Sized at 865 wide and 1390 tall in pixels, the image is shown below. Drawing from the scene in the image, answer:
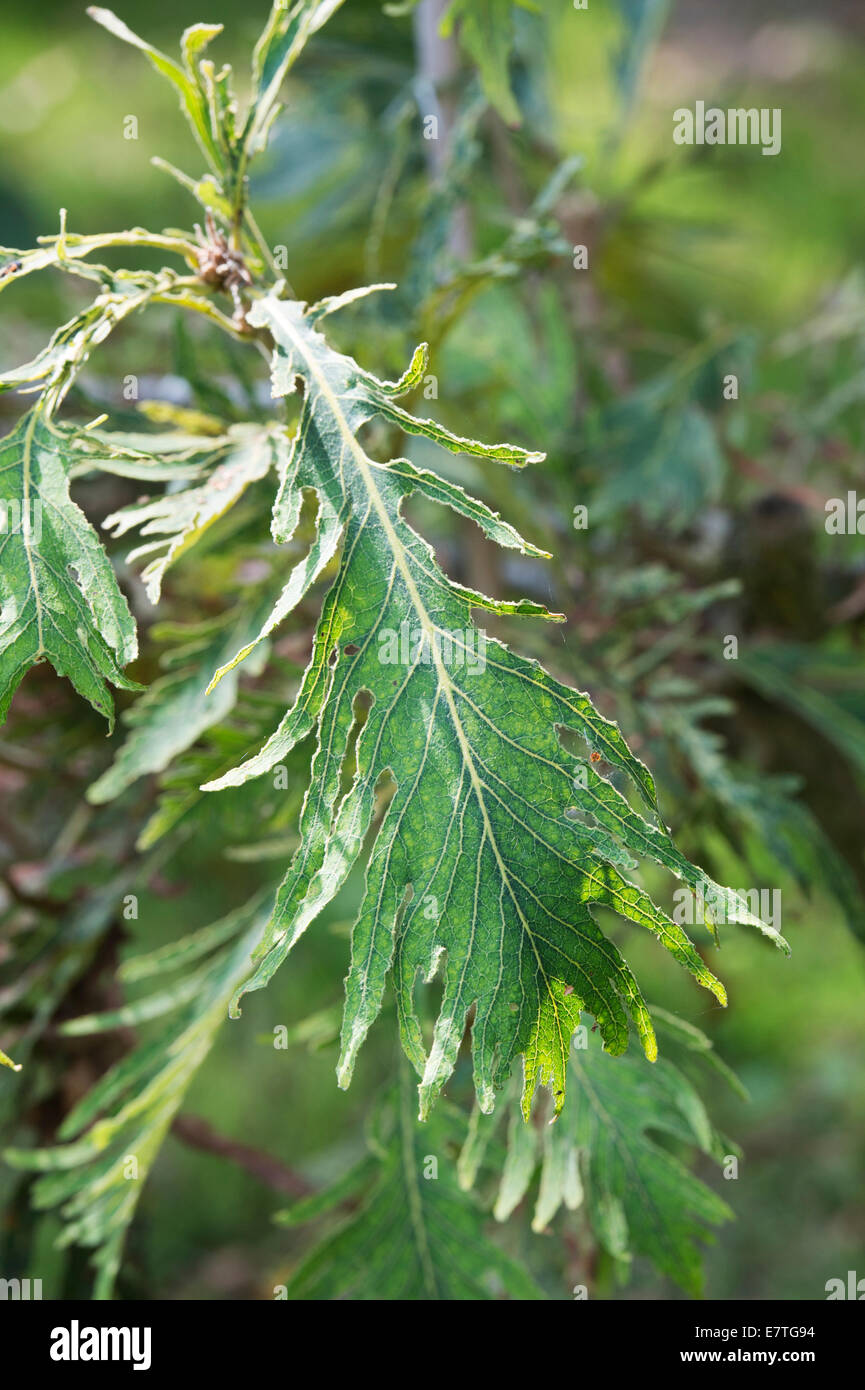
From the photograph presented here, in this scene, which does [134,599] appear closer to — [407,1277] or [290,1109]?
[407,1277]

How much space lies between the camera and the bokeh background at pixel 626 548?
684 millimetres

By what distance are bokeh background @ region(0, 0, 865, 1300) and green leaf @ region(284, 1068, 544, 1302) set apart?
79 mm

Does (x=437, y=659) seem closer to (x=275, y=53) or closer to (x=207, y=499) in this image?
(x=207, y=499)

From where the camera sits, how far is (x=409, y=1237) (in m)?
0.59

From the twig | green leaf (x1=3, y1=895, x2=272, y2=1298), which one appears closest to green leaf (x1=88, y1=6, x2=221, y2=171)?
green leaf (x1=3, y1=895, x2=272, y2=1298)

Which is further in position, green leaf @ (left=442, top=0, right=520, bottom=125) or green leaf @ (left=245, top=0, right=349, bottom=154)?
green leaf @ (left=442, top=0, right=520, bottom=125)

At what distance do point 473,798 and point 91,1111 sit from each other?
13.3 inches

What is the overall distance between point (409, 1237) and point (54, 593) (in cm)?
38

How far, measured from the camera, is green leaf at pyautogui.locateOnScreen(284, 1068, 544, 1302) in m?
0.58

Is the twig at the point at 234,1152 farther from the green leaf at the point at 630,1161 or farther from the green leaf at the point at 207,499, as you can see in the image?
the green leaf at the point at 207,499

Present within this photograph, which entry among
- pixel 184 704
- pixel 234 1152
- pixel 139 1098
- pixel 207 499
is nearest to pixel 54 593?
pixel 207 499

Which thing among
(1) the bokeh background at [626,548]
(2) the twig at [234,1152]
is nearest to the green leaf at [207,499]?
(1) the bokeh background at [626,548]

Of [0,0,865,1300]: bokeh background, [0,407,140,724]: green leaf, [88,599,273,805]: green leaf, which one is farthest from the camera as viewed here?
[0,0,865,1300]: bokeh background

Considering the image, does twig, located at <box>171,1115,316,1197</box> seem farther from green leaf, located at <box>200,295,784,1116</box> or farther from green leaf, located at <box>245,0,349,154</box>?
green leaf, located at <box>245,0,349,154</box>
